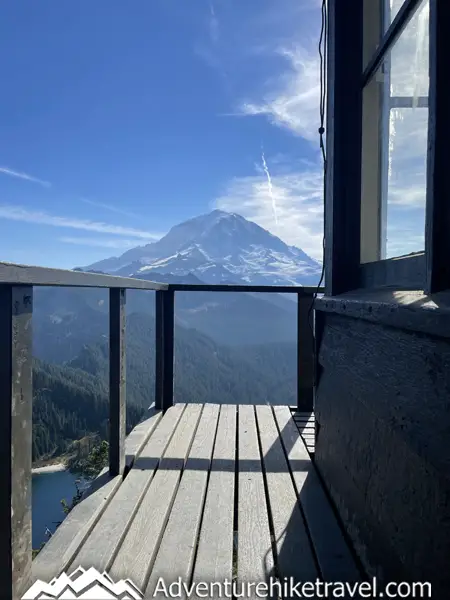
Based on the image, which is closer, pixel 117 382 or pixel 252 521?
pixel 252 521

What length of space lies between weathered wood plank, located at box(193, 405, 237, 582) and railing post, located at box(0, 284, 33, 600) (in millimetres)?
564

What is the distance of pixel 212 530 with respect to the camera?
152cm

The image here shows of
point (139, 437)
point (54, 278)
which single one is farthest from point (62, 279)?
point (139, 437)

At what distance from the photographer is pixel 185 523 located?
155 centimetres

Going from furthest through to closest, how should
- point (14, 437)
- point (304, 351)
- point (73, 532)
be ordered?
point (304, 351) → point (73, 532) → point (14, 437)

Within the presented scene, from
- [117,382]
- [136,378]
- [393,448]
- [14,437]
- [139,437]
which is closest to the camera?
[14,437]

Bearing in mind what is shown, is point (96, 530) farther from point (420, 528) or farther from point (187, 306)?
point (187, 306)

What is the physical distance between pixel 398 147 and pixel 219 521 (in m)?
1.58

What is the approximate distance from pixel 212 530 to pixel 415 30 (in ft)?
6.11

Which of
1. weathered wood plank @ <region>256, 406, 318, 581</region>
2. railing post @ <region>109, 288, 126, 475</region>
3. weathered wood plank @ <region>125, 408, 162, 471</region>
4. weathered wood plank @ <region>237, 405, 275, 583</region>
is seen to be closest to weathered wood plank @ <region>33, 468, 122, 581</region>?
railing post @ <region>109, 288, 126, 475</region>

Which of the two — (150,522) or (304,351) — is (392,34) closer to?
(150,522)

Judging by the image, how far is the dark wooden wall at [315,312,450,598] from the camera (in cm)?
82

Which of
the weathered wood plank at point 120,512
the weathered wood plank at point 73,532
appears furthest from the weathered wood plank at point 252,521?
the weathered wood plank at point 73,532

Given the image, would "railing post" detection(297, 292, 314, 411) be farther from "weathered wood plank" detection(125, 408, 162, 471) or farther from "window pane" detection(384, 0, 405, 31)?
"window pane" detection(384, 0, 405, 31)
